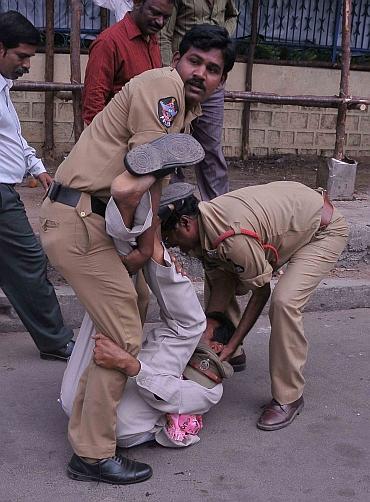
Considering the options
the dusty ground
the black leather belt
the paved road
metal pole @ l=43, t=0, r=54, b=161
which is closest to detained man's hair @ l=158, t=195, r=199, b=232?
the black leather belt

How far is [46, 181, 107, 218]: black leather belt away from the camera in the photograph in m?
2.78

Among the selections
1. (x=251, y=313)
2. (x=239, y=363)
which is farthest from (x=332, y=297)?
(x=251, y=313)

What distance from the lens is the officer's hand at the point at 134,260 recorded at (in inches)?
111

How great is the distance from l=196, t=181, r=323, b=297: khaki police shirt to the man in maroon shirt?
4.18ft

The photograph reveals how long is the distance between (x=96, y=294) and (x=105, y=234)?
0.22 meters

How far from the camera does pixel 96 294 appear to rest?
9.25 feet

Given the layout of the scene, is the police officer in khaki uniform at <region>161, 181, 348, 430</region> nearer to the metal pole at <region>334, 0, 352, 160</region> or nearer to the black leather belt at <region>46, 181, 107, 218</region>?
the black leather belt at <region>46, 181, 107, 218</region>

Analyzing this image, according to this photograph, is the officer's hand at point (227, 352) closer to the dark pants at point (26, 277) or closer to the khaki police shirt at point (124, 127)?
the dark pants at point (26, 277)

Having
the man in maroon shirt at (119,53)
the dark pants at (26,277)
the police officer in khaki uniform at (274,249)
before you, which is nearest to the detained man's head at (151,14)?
the man in maroon shirt at (119,53)

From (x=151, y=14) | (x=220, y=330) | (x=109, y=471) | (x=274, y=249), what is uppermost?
(x=151, y=14)

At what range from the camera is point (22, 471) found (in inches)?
116

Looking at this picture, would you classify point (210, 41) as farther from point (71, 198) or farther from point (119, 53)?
point (119, 53)

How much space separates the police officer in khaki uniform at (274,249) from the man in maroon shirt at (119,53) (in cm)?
126

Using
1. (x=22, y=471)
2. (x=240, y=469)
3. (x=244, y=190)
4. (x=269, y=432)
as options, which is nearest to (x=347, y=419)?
(x=269, y=432)
